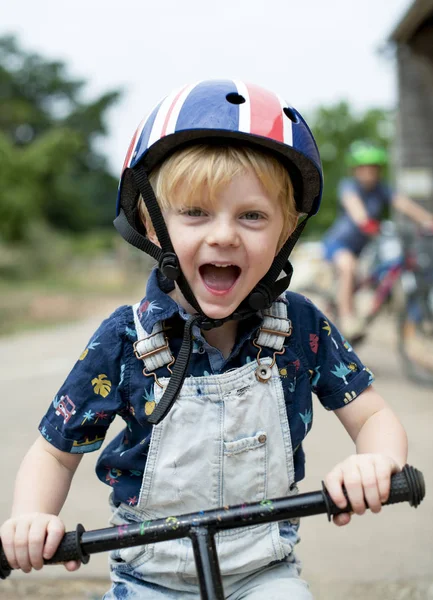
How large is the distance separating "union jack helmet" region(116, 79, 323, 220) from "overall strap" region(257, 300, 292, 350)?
36 cm

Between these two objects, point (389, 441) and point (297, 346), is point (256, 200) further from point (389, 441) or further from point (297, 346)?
point (389, 441)

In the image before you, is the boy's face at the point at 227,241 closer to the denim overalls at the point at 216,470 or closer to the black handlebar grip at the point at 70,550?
the denim overalls at the point at 216,470

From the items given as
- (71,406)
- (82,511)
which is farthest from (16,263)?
(71,406)

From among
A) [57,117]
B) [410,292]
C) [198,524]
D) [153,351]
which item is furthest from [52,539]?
[57,117]

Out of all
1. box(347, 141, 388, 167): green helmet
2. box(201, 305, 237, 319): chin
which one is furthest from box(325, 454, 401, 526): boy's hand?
box(347, 141, 388, 167): green helmet


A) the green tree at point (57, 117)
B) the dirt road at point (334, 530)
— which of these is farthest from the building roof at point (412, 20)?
the green tree at point (57, 117)

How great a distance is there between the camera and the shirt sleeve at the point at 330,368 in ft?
6.88

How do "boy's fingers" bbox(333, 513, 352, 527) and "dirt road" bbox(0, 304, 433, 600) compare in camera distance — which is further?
"dirt road" bbox(0, 304, 433, 600)

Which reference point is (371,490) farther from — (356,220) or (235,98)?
(356,220)

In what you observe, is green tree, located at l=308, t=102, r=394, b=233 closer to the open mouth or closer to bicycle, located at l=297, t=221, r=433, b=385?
bicycle, located at l=297, t=221, r=433, b=385

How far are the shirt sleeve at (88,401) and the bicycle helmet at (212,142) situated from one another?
0.15m

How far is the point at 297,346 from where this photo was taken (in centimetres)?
209

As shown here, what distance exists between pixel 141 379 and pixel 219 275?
33 cm

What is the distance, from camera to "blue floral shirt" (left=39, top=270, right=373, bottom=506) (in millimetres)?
1965
